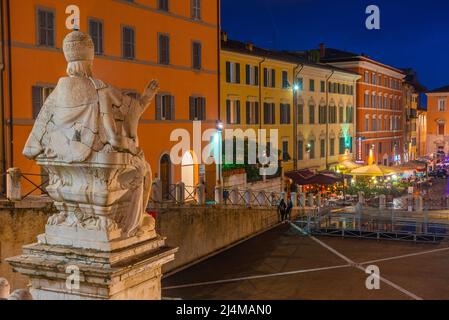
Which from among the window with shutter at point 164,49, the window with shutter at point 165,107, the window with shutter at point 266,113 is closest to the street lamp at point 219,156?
the window with shutter at point 165,107

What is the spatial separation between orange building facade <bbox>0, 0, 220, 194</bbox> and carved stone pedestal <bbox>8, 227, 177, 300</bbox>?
58.3 ft

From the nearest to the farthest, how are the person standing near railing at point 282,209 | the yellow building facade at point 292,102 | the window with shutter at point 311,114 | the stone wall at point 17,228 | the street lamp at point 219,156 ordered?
the stone wall at point 17,228, the person standing near railing at point 282,209, the street lamp at point 219,156, the yellow building facade at point 292,102, the window with shutter at point 311,114

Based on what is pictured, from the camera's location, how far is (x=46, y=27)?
22781 millimetres

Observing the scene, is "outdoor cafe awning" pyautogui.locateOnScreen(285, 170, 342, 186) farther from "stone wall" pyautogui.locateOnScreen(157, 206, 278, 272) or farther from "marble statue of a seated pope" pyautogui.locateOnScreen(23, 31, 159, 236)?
"marble statue of a seated pope" pyautogui.locateOnScreen(23, 31, 159, 236)

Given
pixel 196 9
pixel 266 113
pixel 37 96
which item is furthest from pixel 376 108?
pixel 37 96

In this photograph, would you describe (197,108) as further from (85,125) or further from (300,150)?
A: (85,125)

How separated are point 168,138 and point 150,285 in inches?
988

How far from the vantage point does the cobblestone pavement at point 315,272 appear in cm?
1516

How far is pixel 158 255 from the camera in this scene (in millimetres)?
5145

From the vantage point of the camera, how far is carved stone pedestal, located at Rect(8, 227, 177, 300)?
4.66 metres

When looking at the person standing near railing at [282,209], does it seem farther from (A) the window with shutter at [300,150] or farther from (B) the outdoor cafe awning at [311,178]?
(A) the window with shutter at [300,150]

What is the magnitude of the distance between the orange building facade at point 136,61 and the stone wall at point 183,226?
6479mm

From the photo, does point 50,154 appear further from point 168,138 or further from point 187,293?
point 168,138

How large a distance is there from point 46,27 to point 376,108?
48.2 metres
